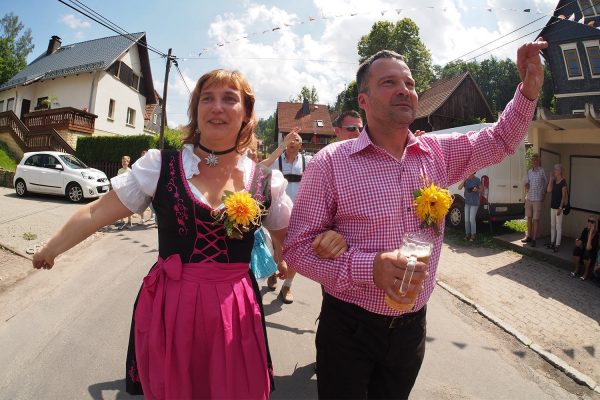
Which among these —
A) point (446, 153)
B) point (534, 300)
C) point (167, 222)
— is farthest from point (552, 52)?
point (167, 222)

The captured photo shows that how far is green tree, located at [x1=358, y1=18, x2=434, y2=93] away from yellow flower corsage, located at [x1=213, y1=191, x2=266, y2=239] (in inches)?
1474

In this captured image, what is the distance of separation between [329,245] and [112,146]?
21.1 meters

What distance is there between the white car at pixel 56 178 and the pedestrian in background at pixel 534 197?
513 inches

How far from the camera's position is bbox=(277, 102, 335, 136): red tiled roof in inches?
1941

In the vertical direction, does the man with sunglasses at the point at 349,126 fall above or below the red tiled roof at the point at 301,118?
below

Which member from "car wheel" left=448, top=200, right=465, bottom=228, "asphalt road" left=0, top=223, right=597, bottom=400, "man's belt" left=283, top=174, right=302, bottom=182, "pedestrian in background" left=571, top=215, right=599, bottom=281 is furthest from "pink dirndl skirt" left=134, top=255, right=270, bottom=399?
"car wheel" left=448, top=200, right=465, bottom=228

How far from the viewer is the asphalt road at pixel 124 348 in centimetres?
308

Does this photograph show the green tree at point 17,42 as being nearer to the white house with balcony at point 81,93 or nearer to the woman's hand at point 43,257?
the white house with balcony at point 81,93

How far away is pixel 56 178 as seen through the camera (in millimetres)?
12945

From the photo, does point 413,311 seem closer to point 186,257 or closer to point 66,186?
point 186,257

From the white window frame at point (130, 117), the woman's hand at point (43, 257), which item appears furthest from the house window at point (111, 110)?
the woman's hand at point (43, 257)

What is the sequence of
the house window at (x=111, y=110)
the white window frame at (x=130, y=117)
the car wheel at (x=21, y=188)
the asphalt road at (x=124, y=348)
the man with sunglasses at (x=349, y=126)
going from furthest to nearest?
1. the white window frame at (x=130, y=117)
2. the house window at (x=111, y=110)
3. the car wheel at (x=21, y=188)
4. the man with sunglasses at (x=349, y=126)
5. the asphalt road at (x=124, y=348)

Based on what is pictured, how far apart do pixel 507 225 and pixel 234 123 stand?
11.2 meters

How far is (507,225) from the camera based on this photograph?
36.3 ft
